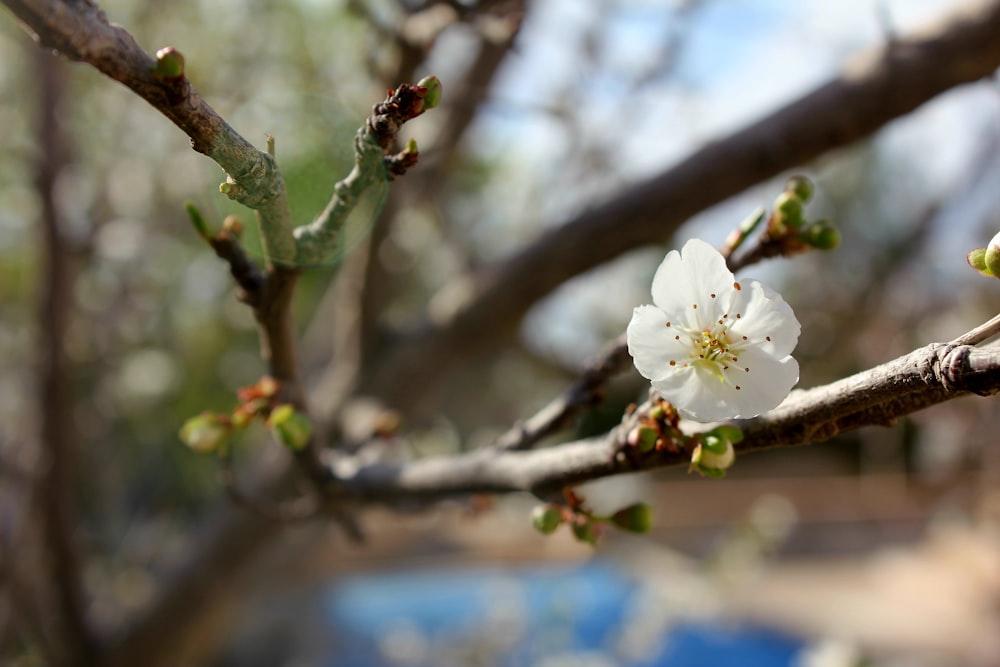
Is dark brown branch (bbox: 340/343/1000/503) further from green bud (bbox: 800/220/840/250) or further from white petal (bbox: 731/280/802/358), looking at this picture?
green bud (bbox: 800/220/840/250)

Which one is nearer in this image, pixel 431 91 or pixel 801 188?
pixel 431 91

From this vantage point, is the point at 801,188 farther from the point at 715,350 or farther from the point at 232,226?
the point at 232,226

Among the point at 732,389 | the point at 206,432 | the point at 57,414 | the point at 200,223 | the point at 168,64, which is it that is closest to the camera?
the point at 168,64

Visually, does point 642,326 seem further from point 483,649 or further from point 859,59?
point 483,649

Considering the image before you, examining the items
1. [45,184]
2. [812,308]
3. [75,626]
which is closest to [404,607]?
[812,308]

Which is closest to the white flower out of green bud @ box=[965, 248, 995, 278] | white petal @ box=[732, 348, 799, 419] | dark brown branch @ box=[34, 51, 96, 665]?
white petal @ box=[732, 348, 799, 419]

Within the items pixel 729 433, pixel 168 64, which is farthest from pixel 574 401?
pixel 168 64
